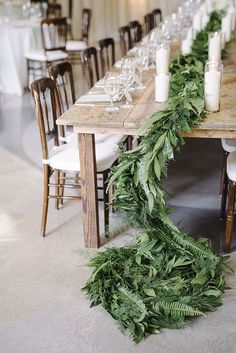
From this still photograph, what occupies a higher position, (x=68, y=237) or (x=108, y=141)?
(x=108, y=141)

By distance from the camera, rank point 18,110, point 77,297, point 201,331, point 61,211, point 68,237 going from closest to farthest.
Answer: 1. point 201,331
2. point 77,297
3. point 68,237
4. point 61,211
5. point 18,110

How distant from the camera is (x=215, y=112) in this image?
8.15 feet

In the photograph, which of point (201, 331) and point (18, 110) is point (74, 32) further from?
point (201, 331)

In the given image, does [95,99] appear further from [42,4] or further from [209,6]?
[42,4]

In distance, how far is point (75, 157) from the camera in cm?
278

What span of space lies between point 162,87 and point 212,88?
32cm

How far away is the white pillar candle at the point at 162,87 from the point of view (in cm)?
262

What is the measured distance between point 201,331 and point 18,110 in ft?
13.2

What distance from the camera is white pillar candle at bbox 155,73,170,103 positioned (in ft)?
8.60

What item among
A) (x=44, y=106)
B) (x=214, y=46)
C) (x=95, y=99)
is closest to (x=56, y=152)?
(x=44, y=106)

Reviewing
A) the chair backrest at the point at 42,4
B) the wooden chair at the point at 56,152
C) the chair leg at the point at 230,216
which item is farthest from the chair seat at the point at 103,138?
the chair backrest at the point at 42,4

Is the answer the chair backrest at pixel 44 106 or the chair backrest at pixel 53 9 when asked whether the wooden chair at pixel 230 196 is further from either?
the chair backrest at pixel 53 9

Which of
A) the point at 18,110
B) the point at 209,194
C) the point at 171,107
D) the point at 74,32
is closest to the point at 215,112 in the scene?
the point at 171,107

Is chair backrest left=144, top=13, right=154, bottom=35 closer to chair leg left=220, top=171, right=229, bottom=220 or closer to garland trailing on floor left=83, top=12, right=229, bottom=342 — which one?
chair leg left=220, top=171, right=229, bottom=220
